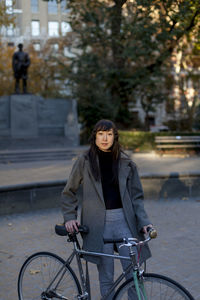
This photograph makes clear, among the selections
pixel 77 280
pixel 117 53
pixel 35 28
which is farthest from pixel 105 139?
pixel 35 28

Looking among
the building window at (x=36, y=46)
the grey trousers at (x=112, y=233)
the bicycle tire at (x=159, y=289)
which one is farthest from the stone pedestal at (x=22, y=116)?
the bicycle tire at (x=159, y=289)

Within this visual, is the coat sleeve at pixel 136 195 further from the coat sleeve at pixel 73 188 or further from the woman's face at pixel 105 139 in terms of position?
the coat sleeve at pixel 73 188

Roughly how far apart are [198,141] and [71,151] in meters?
5.62

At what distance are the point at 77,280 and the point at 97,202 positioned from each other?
590mm

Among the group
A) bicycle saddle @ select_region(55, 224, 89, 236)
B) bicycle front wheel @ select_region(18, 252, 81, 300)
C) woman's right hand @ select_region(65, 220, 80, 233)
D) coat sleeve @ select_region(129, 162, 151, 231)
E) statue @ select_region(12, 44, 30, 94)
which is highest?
statue @ select_region(12, 44, 30, 94)

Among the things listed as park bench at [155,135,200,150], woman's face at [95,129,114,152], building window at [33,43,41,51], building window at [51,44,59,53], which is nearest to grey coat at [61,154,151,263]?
woman's face at [95,129,114,152]

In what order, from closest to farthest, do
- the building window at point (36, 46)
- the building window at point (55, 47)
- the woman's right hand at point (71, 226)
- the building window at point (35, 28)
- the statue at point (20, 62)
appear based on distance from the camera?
1. the woman's right hand at point (71, 226)
2. the statue at point (20, 62)
3. the building window at point (55, 47)
4. the building window at point (35, 28)
5. the building window at point (36, 46)

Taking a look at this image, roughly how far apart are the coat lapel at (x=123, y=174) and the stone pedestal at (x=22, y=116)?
57.4ft

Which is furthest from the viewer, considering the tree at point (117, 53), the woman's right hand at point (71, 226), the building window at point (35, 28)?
the building window at point (35, 28)

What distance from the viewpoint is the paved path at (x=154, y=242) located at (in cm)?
429

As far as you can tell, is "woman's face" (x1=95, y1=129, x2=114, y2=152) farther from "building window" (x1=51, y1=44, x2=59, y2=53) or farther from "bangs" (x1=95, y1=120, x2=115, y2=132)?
"building window" (x1=51, y1=44, x2=59, y2=53)

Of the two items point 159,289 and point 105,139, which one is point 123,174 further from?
point 159,289

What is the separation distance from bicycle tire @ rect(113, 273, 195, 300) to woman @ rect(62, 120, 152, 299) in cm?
39

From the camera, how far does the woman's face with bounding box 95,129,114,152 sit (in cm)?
294
